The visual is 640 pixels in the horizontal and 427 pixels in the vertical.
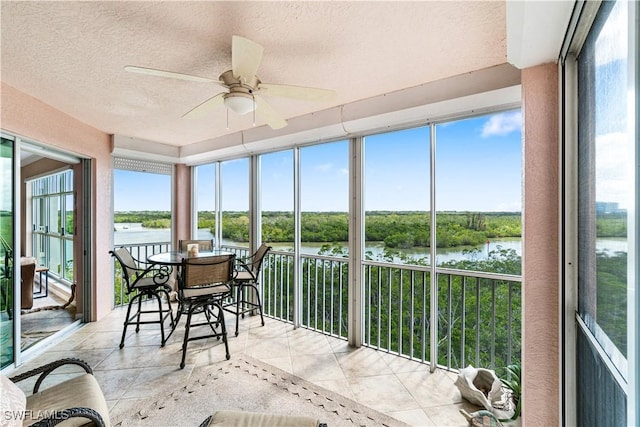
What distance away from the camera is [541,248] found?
5.30 feet

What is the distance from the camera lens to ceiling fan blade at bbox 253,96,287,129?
2002mm

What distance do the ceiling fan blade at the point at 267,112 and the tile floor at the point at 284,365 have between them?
2.18 m

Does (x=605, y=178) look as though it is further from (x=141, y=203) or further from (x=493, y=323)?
(x=141, y=203)

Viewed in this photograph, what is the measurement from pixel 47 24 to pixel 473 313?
12.1ft

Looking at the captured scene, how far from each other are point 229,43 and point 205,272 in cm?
202

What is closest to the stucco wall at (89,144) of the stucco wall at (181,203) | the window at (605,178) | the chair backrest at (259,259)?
the stucco wall at (181,203)

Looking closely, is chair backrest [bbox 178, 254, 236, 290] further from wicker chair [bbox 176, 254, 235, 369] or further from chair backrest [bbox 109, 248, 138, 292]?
chair backrest [bbox 109, 248, 138, 292]

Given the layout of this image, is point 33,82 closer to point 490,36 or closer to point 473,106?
point 490,36

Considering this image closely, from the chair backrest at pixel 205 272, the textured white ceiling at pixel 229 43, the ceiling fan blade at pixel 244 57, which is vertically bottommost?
the chair backrest at pixel 205 272

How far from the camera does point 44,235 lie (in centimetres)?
512

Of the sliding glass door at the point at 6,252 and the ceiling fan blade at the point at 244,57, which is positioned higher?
the ceiling fan blade at the point at 244,57

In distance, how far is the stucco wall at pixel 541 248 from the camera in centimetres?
158

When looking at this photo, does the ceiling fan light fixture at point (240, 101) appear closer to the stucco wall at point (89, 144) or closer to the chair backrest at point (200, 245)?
the stucco wall at point (89, 144)

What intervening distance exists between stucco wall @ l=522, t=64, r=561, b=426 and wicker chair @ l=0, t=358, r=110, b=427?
2.24 m
